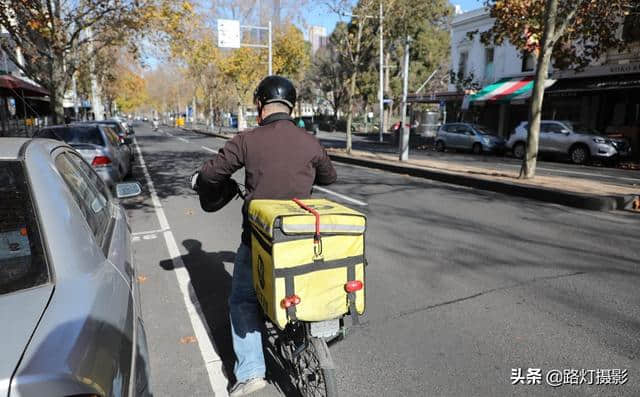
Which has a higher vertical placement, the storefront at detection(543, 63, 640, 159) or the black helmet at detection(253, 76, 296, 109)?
the storefront at detection(543, 63, 640, 159)

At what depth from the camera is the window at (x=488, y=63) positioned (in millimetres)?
26859

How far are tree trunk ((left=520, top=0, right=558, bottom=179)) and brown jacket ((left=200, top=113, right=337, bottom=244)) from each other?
31.3 ft

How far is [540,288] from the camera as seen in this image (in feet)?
14.1

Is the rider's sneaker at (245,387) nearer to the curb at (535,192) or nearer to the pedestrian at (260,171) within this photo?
the pedestrian at (260,171)

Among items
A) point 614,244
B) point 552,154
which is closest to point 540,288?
point 614,244

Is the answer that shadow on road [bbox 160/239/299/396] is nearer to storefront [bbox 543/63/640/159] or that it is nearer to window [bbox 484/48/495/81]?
storefront [bbox 543/63/640/159]

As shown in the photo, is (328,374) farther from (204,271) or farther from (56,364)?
(204,271)

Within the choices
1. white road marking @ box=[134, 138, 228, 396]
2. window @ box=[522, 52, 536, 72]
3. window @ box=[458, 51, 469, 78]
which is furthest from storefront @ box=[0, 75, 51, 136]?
window @ box=[458, 51, 469, 78]

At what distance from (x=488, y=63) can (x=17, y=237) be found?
29366 millimetres

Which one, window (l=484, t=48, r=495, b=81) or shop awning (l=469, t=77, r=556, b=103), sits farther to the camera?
window (l=484, t=48, r=495, b=81)

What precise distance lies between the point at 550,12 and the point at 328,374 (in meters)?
10.7

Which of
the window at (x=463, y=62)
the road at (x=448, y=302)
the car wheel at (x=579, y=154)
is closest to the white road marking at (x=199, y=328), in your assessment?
the road at (x=448, y=302)

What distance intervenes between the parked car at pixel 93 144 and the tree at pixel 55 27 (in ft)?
13.9

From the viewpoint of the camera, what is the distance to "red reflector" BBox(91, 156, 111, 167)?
861 centimetres
